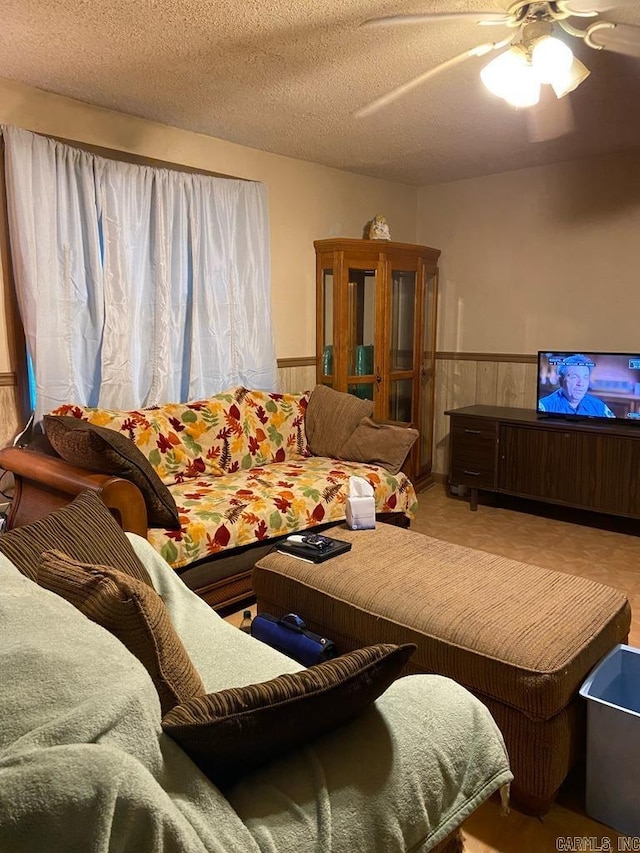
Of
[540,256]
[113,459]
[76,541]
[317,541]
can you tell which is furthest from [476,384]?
[76,541]

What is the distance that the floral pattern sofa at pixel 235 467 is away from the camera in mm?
2590

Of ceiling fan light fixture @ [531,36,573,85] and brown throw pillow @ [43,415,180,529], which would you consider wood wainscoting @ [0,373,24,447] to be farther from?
ceiling fan light fixture @ [531,36,573,85]

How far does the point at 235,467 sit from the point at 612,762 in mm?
2335

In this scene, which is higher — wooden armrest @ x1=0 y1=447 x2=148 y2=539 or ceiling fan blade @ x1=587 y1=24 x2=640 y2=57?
ceiling fan blade @ x1=587 y1=24 x2=640 y2=57

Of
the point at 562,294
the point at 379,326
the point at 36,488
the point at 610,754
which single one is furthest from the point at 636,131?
the point at 36,488

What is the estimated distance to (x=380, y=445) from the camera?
11.8 ft

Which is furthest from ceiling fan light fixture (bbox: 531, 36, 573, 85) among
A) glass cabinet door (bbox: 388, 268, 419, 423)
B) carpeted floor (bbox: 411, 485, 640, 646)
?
glass cabinet door (bbox: 388, 268, 419, 423)

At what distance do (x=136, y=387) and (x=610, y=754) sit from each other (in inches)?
104

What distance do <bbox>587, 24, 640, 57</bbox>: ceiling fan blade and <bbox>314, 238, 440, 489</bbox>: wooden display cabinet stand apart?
6.70 ft

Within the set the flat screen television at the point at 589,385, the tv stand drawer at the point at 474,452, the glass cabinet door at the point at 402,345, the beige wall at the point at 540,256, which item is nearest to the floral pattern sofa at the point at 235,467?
the glass cabinet door at the point at 402,345

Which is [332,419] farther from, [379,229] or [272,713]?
[272,713]

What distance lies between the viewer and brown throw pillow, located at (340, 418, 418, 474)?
11.7 feet

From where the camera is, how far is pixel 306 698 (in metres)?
0.89

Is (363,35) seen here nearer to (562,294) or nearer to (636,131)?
(636,131)
